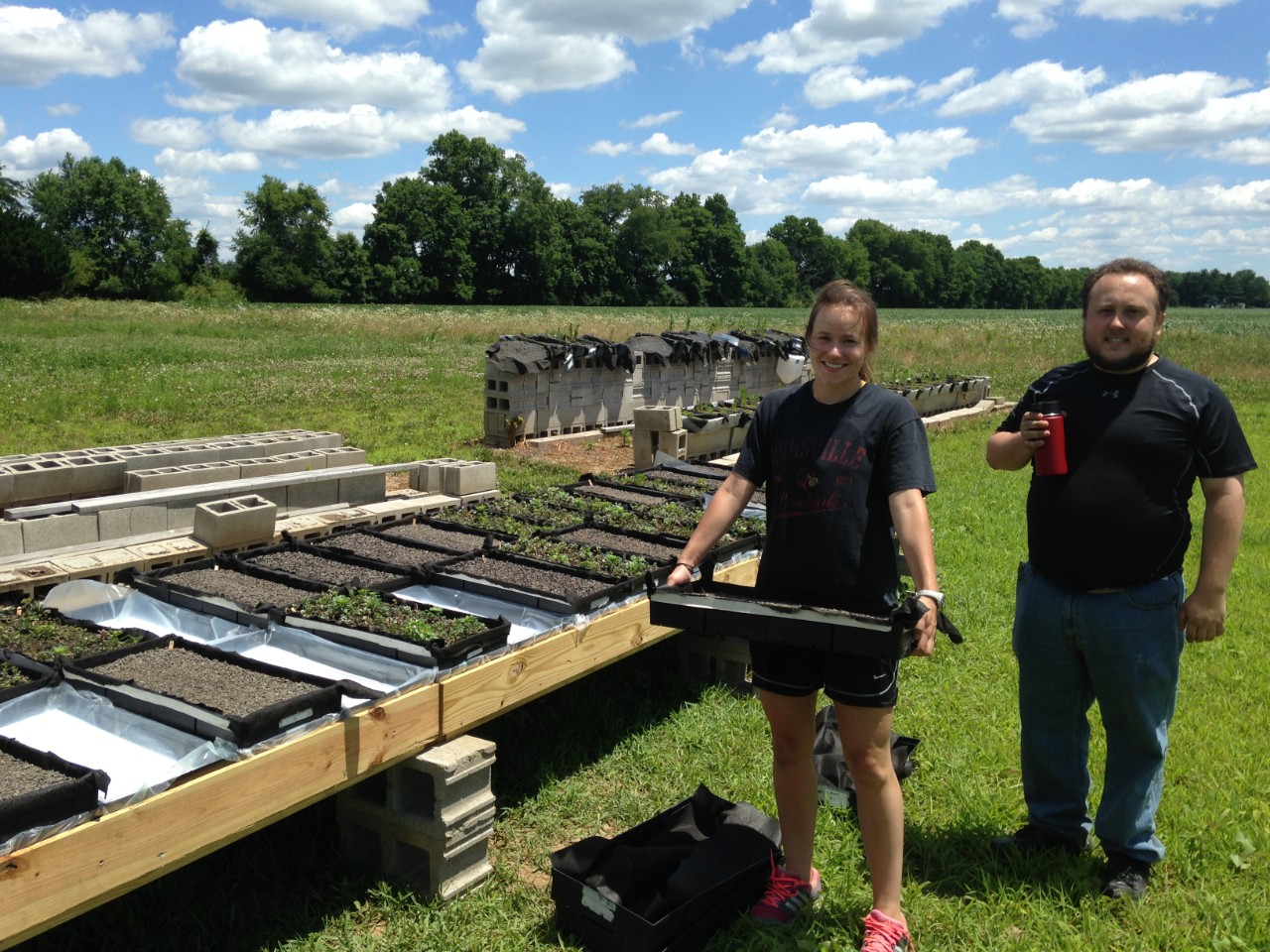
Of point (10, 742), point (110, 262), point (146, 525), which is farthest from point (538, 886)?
point (110, 262)

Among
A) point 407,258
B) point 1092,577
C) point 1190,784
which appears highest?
point 407,258

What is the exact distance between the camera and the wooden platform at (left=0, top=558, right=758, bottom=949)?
7.54 ft

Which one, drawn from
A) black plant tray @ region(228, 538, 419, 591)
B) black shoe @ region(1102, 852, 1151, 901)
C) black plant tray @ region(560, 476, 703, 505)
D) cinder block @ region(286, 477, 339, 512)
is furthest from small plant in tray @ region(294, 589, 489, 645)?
black plant tray @ region(560, 476, 703, 505)

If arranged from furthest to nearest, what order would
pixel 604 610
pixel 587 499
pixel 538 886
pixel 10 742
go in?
pixel 587 499 < pixel 604 610 < pixel 538 886 < pixel 10 742

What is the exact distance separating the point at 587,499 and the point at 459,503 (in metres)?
0.90

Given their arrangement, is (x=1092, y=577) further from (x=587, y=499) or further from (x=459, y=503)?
(x=459, y=503)

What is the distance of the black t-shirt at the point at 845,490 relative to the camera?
2.87 m

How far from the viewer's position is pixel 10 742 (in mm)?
2750

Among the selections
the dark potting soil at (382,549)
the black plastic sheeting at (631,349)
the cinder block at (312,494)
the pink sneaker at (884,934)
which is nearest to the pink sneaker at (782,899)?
the pink sneaker at (884,934)

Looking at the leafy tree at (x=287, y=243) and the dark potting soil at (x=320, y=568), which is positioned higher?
the leafy tree at (x=287, y=243)

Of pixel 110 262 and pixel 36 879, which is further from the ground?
pixel 110 262

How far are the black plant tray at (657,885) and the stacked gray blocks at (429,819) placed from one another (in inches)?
13.8

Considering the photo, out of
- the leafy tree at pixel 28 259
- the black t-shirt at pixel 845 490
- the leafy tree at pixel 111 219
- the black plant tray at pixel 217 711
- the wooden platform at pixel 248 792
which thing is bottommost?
the wooden platform at pixel 248 792

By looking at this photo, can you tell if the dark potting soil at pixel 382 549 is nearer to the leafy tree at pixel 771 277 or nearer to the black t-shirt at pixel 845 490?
the black t-shirt at pixel 845 490
